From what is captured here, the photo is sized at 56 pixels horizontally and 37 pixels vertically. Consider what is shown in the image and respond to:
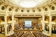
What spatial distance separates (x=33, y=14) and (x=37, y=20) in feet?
18.7

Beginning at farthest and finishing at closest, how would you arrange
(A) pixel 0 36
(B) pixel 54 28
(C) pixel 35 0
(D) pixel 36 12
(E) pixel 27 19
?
(E) pixel 27 19, (D) pixel 36 12, (B) pixel 54 28, (C) pixel 35 0, (A) pixel 0 36

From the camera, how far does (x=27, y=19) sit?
27984 mm

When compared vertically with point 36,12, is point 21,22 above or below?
below

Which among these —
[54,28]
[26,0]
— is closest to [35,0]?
[26,0]

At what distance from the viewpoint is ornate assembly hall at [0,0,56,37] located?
14631mm

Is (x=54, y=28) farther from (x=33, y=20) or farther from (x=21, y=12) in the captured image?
(x=33, y=20)

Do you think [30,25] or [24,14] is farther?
[30,25]

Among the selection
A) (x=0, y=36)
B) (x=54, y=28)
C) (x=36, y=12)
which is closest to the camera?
(x=0, y=36)

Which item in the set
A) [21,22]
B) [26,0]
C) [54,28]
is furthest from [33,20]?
[26,0]

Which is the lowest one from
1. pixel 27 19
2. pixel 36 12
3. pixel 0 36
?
pixel 0 36

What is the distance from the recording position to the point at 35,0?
13805mm

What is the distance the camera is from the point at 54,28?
1723 cm

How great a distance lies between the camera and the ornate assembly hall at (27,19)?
48.0ft

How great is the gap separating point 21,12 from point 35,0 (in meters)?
9.79
